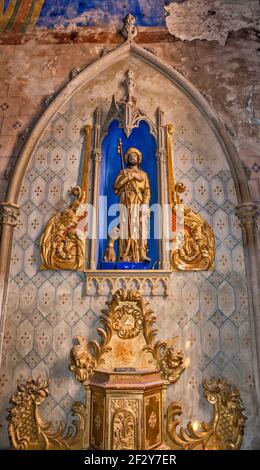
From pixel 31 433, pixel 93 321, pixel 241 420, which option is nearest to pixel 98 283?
pixel 93 321

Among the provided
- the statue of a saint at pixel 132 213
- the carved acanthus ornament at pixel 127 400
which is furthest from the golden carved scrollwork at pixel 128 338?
the statue of a saint at pixel 132 213

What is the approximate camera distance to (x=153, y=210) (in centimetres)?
538

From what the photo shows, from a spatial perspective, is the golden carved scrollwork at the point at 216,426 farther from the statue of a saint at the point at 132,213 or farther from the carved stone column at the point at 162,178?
the statue of a saint at the point at 132,213

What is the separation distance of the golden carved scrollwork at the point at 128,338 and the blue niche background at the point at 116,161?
88cm

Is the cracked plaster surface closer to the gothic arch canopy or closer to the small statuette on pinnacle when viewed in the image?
the small statuette on pinnacle

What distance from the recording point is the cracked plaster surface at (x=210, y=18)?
6.12 metres

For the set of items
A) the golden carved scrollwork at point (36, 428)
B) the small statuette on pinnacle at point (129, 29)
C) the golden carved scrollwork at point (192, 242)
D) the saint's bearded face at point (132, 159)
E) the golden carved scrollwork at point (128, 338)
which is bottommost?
the golden carved scrollwork at point (36, 428)

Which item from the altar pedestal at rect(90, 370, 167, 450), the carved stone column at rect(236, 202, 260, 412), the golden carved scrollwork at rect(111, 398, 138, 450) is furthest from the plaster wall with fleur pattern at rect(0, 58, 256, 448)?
the golden carved scrollwork at rect(111, 398, 138, 450)

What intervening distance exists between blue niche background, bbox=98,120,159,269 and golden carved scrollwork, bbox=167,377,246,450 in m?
2.15

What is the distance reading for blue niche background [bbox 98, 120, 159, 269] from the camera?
5387mm

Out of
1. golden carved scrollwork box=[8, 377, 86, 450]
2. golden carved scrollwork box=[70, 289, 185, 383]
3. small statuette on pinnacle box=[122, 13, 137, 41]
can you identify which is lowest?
golden carved scrollwork box=[8, 377, 86, 450]

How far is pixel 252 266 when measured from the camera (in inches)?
192

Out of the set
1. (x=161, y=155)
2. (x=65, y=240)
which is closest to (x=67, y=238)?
(x=65, y=240)

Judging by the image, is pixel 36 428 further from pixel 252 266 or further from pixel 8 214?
pixel 252 266
